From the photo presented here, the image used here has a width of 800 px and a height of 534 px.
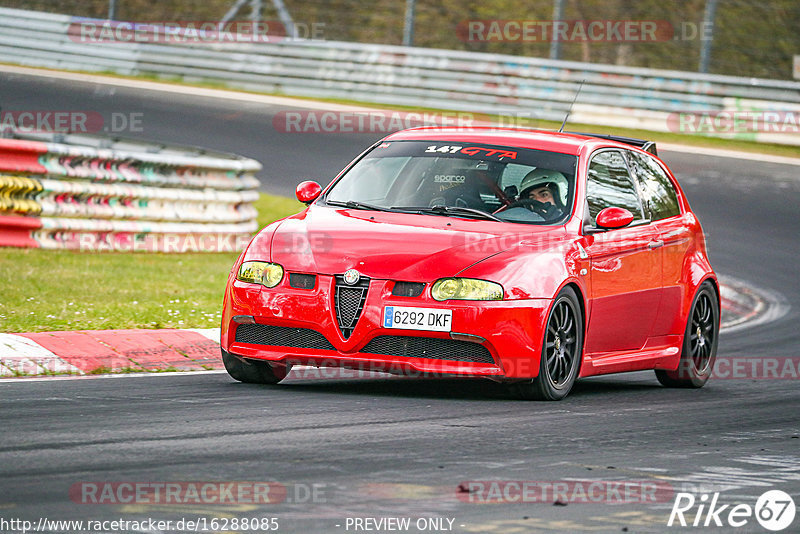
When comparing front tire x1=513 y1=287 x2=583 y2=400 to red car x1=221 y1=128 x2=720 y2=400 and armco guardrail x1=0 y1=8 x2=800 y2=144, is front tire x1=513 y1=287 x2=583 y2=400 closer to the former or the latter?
red car x1=221 y1=128 x2=720 y2=400

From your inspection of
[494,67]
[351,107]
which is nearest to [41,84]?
[351,107]

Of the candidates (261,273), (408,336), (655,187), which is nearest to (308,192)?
(261,273)

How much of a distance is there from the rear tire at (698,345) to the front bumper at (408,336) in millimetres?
2360

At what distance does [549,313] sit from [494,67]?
18.4 metres

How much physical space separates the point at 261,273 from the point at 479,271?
49.1 inches

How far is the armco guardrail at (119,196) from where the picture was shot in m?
13.6

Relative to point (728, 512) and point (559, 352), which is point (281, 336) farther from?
point (728, 512)

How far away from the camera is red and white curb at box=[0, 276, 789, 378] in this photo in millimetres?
8688

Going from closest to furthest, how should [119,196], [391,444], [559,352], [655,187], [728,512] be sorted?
[728,512] < [391,444] < [559,352] < [655,187] < [119,196]

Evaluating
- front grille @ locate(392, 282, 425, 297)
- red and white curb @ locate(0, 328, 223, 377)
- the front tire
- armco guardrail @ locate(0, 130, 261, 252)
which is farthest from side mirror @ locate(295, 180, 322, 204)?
armco guardrail @ locate(0, 130, 261, 252)

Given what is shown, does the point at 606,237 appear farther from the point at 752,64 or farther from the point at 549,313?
the point at 752,64

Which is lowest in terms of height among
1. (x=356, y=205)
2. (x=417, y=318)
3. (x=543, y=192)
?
(x=417, y=318)

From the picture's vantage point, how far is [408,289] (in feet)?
25.7

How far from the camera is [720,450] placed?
7031 millimetres
